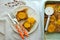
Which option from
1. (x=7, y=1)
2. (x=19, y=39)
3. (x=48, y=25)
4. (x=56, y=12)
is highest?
(x=7, y=1)

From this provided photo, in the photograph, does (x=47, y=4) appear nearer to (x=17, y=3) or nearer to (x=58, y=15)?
(x=58, y=15)

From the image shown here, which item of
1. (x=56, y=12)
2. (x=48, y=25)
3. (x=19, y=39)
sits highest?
(x=56, y=12)

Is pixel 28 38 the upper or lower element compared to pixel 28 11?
lower

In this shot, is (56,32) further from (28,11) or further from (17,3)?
(17,3)

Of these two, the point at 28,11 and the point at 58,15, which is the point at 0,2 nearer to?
the point at 28,11

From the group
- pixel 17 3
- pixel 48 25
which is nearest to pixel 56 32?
pixel 48 25

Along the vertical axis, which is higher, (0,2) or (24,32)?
(0,2)

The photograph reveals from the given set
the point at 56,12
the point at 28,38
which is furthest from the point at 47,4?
the point at 28,38

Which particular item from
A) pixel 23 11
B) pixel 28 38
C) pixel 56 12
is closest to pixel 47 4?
pixel 56 12
